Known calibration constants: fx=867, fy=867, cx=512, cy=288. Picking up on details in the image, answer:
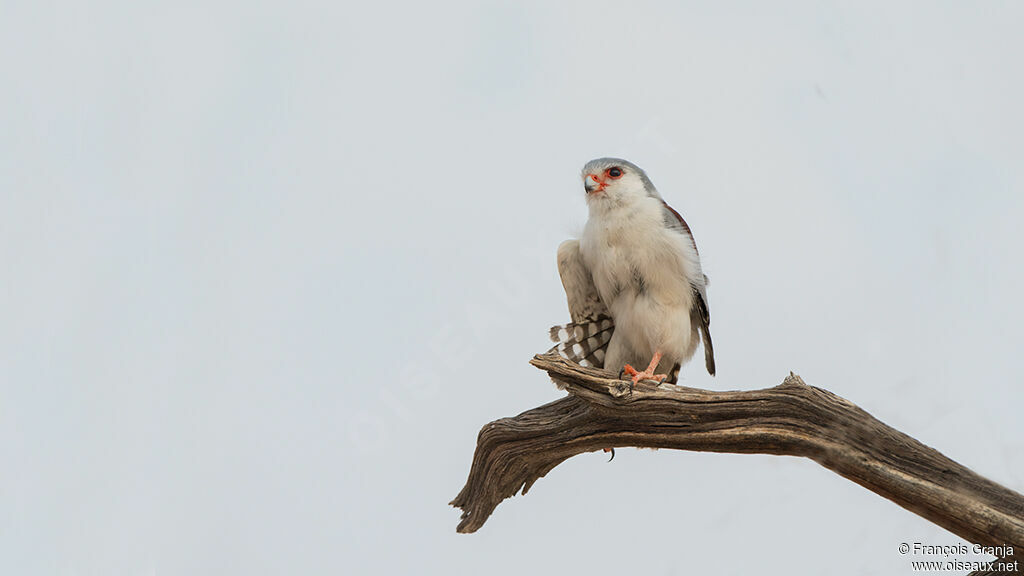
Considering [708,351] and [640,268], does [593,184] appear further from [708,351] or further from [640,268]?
[708,351]

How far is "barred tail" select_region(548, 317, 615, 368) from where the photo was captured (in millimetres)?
4816

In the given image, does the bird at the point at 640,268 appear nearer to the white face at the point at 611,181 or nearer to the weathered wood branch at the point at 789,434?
the white face at the point at 611,181

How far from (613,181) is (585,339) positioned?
937 mm

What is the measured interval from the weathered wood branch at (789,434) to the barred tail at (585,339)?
627mm

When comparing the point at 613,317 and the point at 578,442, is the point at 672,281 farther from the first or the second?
the point at 578,442

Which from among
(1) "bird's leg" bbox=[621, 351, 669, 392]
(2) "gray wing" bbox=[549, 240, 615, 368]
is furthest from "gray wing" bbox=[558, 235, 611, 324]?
(1) "bird's leg" bbox=[621, 351, 669, 392]

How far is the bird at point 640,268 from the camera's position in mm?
4363

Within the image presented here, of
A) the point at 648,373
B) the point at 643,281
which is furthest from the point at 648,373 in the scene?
the point at 643,281

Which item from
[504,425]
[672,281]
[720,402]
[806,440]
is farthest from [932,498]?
[504,425]

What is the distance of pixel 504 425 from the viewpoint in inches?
169

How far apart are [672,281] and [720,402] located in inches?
31.3

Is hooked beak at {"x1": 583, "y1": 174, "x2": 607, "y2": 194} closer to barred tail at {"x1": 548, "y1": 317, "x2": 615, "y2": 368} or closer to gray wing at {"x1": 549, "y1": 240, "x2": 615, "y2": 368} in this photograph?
gray wing at {"x1": 549, "y1": 240, "x2": 615, "y2": 368}

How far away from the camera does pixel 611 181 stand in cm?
444

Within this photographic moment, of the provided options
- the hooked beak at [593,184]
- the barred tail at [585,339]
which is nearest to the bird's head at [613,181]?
the hooked beak at [593,184]
